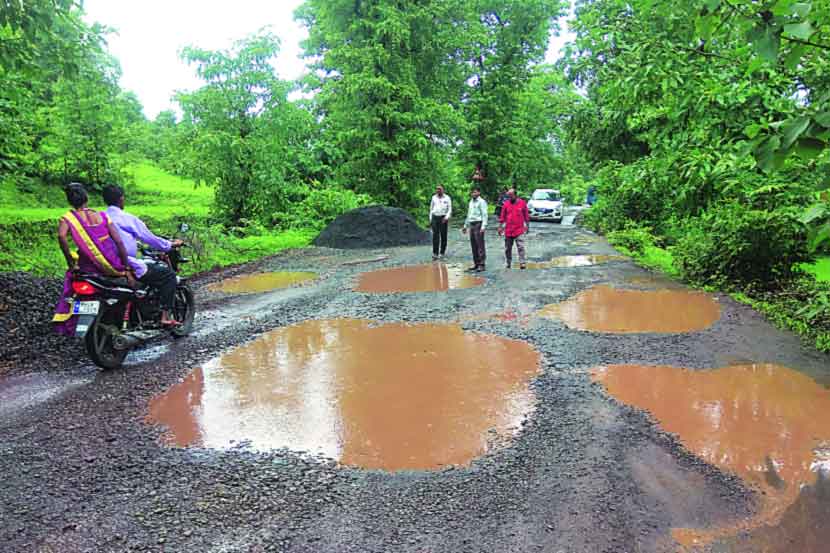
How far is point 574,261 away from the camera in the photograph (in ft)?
46.7

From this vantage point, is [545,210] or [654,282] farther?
[545,210]

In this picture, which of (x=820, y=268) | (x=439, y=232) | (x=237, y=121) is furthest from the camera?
(x=237, y=121)

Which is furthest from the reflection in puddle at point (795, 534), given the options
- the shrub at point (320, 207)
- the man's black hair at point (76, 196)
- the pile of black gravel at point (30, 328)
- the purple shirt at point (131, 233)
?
the shrub at point (320, 207)

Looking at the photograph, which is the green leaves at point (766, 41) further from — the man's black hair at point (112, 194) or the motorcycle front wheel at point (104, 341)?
the man's black hair at point (112, 194)

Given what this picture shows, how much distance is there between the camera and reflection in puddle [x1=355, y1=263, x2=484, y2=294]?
10766 millimetres

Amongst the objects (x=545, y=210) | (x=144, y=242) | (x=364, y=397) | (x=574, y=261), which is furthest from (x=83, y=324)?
(x=545, y=210)

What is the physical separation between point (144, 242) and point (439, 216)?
8900mm

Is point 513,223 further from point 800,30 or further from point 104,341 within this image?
point 800,30

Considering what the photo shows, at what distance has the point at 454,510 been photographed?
3.44 metres

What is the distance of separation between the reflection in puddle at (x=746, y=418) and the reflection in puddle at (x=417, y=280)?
5184 millimetres

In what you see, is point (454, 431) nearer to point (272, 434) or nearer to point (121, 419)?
point (272, 434)

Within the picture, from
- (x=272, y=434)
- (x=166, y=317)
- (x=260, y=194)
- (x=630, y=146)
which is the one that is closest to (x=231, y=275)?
(x=166, y=317)

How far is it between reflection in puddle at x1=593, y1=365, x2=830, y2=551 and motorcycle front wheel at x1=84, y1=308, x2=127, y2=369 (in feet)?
16.2

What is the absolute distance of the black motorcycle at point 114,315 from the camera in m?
5.84
